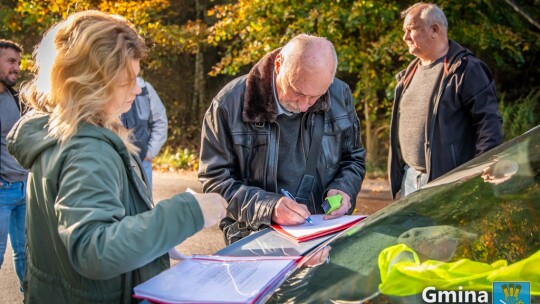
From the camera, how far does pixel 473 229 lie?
1.83 meters

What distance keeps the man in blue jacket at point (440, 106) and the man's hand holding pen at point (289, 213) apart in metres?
1.64

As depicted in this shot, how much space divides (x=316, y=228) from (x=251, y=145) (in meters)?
0.71

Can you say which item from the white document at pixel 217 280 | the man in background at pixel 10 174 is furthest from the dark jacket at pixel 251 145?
the man in background at pixel 10 174

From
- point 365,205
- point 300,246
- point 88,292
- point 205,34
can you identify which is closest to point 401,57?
point 365,205

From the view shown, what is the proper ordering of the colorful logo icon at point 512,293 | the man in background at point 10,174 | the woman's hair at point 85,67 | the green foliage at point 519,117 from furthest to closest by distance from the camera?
1. the green foliage at point 519,117
2. the man in background at point 10,174
3. the woman's hair at point 85,67
4. the colorful logo icon at point 512,293

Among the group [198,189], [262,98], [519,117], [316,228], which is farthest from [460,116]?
[198,189]

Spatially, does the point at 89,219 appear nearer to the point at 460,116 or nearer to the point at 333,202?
the point at 333,202

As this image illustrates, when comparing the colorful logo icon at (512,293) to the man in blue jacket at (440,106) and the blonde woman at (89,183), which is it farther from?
the man in blue jacket at (440,106)

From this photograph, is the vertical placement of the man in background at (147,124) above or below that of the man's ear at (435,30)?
below

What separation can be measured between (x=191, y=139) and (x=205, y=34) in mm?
2759

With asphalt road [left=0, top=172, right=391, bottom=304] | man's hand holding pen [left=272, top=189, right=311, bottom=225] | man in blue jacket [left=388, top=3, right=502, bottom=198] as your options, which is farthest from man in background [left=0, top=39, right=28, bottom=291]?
man in blue jacket [left=388, top=3, right=502, bottom=198]

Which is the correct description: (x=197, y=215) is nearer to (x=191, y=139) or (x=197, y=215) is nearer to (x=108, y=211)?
(x=108, y=211)

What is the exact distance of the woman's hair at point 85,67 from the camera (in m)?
1.79

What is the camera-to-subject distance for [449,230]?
1859mm
